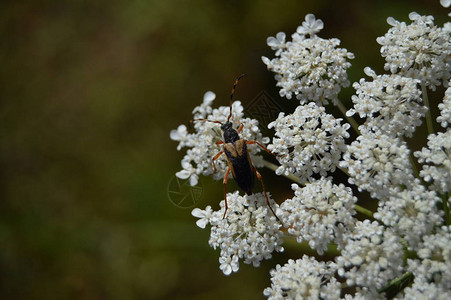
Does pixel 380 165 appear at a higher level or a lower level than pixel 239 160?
lower

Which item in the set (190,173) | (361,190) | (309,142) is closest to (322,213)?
(361,190)

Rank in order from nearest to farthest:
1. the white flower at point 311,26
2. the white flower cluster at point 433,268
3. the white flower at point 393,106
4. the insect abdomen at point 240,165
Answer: the white flower cluster at point 433,268
the white flower at point 393,106
the insect abdomen at point 240,165
the white flower at point 311,26

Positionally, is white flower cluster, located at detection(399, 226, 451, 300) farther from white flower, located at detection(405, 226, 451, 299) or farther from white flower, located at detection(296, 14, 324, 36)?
white flower, located at detection(296, 14, 324, 36)

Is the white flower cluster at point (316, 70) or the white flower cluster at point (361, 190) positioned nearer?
the white flower cluster at point (361, 190)

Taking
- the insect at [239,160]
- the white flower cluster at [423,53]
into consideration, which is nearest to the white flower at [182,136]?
the insect at [239,160]

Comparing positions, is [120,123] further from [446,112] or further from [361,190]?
[446,112]

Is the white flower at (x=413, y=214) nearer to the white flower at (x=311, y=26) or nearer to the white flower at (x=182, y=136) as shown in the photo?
the white flower at (x=311, y=26)
